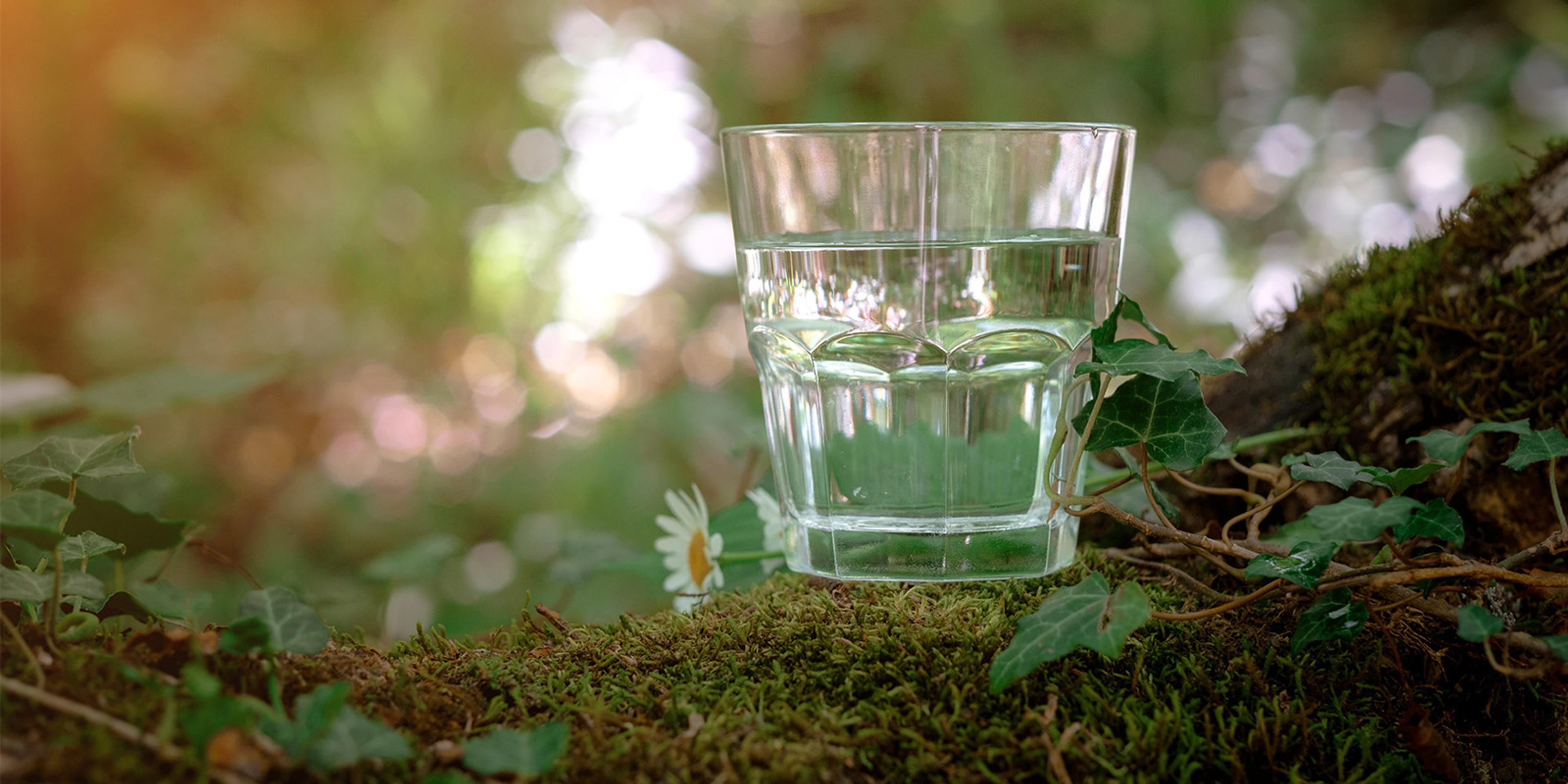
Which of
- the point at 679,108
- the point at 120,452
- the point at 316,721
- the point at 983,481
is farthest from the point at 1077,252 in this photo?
the point at 679,108

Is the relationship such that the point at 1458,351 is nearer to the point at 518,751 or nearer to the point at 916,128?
the point at 916,128

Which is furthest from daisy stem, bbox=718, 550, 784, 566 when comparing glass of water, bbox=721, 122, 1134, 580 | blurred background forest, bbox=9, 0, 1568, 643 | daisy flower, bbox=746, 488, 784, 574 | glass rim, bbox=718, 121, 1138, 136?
blurred background forest, bbox=9, 0, 1568, 643

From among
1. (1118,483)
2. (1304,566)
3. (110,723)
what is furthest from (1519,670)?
(110,723)

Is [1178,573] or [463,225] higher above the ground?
[463,225]

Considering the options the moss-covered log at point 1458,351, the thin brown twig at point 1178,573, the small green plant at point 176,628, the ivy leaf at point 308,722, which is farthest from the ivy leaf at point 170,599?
the moss-covered log at point 1458,351

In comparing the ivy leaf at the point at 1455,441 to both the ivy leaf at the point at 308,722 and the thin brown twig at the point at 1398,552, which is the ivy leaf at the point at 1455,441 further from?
the ivy leaf at the point at 308,722

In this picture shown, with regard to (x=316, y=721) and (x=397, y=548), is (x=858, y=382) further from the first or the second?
(x=397, y=548)
